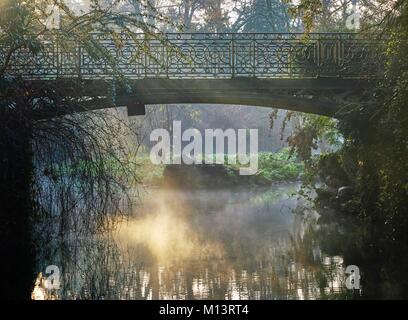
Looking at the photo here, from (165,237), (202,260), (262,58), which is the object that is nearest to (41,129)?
(202,260)

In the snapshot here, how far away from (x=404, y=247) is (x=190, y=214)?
651 centimetres

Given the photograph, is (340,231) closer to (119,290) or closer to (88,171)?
(88,171)

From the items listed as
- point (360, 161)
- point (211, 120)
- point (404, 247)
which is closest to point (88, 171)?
point (404, 247)

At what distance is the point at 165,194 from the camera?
837 inches

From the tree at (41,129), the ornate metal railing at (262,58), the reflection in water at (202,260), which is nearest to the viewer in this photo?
the reflection in water at (202,260)

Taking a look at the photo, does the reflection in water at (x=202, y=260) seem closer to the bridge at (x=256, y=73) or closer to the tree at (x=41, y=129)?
the tree at (x=41, y=129)

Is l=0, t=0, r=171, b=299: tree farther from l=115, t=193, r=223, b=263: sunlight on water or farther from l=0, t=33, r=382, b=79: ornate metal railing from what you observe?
→ l=0, t=33, r=382, b=79: ornate metal railing

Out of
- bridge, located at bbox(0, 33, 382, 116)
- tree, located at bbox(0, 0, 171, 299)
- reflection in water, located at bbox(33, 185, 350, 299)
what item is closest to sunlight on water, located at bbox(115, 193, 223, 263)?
reflection in water, located at bbox(33, 185, 350, 299)

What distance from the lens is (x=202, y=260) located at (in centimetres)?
923

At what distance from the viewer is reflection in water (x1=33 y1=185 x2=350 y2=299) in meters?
7.34

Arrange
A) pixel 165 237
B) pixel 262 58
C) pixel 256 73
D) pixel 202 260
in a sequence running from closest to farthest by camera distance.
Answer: pixel 202 260
pixel 165 237
pixel 256 73
pixel 262 58

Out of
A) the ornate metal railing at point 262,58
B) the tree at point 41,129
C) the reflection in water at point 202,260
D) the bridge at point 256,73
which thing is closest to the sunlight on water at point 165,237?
the reflection in water at point 202,260

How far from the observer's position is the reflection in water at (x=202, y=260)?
7.34m

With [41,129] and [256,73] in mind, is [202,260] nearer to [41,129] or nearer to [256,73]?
[41,129]
